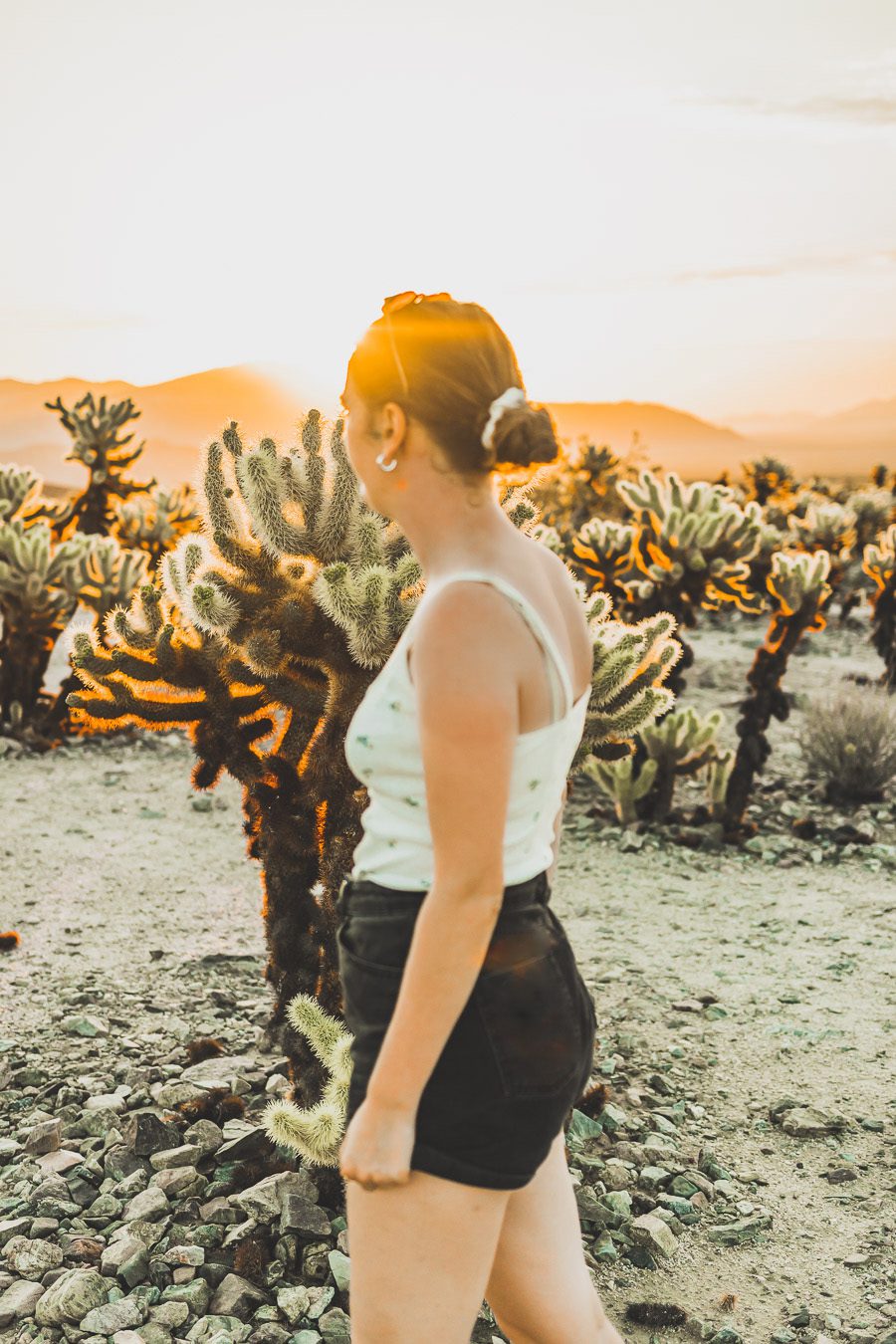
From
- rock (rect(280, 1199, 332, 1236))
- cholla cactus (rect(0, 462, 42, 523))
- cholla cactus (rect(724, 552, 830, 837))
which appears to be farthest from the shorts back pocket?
cholla cactus (rect(0, 462, 42, 523))

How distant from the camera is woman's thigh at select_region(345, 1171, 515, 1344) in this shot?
5.00 feet

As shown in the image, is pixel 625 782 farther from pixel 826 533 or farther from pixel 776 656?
pixel 826 533

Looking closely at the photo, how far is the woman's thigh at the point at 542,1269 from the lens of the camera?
1772mm

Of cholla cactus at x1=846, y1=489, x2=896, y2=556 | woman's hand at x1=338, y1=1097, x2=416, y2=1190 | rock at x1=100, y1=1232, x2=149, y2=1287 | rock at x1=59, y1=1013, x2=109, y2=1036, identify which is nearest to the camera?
woman's hand at x1=338, y1=1097, x2=416, y2=1190

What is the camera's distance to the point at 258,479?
296cm

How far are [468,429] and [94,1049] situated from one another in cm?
301

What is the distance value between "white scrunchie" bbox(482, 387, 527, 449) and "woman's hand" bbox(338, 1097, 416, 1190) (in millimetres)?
840

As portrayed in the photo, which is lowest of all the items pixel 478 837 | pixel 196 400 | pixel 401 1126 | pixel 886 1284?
pixel 886 1284

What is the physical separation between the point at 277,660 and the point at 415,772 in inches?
58.0

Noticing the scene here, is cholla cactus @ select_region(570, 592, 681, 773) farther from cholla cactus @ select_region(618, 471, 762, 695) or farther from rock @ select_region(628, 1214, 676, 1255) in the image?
cholla cactus @ select_region(618, 471, 762, 695)

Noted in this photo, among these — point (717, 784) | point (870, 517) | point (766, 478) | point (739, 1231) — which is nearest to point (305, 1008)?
point (739, 1231)

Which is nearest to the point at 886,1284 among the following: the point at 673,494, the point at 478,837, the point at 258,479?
the point at 478,837

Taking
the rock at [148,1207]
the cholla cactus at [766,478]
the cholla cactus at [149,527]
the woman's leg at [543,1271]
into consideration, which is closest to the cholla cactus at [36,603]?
the cholla cactus at [149,527]

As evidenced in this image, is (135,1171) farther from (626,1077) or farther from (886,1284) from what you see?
(886,1284)
